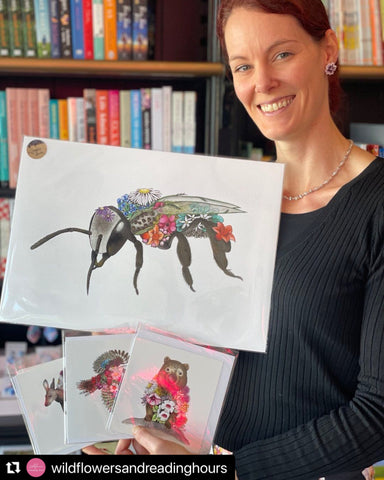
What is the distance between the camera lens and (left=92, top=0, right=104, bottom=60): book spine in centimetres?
203

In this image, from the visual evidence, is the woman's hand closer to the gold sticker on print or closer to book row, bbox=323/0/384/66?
the gold sticker on print

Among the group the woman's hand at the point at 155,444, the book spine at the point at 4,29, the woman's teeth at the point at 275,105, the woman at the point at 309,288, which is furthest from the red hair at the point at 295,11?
the book spine at the point at 4,29

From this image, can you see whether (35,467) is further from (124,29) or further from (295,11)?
(124,29)

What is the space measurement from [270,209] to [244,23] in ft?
1.02

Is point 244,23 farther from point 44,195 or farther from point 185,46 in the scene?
point 185,46

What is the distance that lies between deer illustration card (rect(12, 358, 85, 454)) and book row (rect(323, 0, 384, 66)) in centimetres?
150

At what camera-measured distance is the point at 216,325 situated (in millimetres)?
990

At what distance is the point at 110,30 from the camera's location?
6.69 feet

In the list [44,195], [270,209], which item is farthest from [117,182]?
[270,209]

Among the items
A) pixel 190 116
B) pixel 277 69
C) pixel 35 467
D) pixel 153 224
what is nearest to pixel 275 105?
pixel 277 69

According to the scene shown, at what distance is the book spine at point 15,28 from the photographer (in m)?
2.01

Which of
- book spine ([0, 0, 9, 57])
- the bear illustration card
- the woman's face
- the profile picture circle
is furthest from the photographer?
book spine ([0, 0, 9, 57])

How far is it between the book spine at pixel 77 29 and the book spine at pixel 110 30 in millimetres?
Answer: 73

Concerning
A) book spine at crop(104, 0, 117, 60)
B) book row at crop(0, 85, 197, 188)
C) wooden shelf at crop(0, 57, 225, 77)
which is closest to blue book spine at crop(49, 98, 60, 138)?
book row at crop(0, 85, 197, 188)
